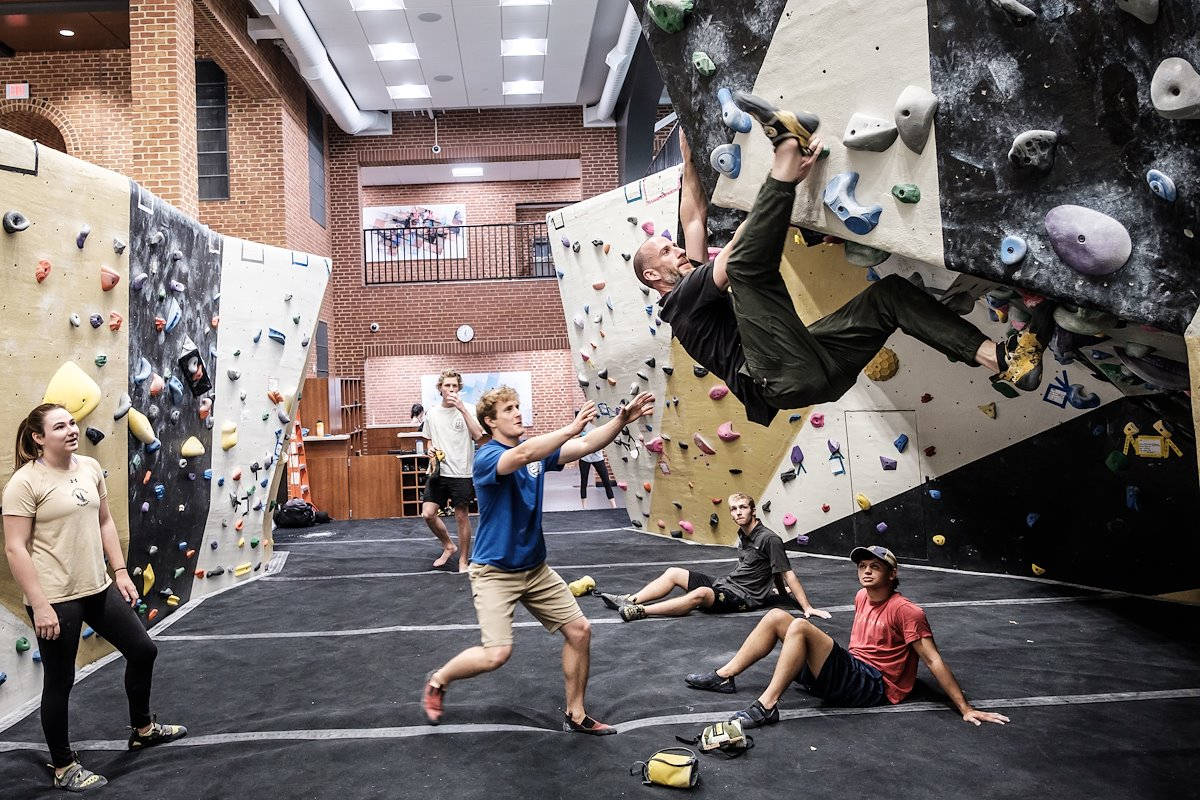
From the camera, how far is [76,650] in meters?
2.89

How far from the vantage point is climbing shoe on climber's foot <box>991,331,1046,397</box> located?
6.64 feet

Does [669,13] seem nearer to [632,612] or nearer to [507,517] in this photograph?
[507,517]

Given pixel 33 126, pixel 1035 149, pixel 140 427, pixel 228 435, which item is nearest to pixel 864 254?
pixel 1035 149

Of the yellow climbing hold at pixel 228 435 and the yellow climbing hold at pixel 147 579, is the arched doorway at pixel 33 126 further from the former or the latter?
the yellow climbing hold at pixel 147 579

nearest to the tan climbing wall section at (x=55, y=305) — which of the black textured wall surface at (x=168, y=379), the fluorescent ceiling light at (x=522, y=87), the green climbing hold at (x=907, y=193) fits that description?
the black textured wall surface at (x=168, y=379)

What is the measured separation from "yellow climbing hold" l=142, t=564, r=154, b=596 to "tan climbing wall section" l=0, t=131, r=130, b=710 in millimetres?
470

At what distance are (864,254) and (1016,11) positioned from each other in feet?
2.48

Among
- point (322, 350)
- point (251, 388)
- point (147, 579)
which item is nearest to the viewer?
point (147, 579)

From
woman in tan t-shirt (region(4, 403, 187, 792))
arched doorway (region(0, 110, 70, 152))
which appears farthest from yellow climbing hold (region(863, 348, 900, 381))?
arched doorway (region(0, 110, 70, 152))

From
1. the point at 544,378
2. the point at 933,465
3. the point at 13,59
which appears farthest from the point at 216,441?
the point at 544,378

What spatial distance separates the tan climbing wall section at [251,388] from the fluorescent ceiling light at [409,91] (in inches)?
241

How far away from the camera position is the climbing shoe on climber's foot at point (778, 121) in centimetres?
204

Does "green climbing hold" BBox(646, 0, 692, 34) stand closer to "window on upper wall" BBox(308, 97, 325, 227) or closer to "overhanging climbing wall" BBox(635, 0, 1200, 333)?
"overhanging climbing wall" BBox(635, 0, 1200, 333)

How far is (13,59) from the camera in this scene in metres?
10.1
